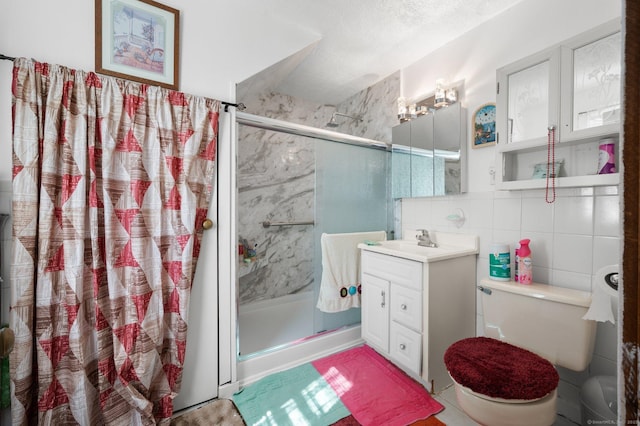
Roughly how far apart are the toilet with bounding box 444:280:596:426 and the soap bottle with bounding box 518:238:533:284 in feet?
0.18

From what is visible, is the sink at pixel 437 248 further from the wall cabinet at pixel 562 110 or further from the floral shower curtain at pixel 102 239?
the floral shower curtain at pixel 102 239

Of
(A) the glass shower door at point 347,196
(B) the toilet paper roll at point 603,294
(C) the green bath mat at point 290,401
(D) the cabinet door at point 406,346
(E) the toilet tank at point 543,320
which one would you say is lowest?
A: (C) the green bath mat at point 290,401

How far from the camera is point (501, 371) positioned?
3.88ft

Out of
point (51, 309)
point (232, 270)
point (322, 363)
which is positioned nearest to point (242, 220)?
point (232, 270)

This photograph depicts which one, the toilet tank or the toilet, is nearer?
the toilet

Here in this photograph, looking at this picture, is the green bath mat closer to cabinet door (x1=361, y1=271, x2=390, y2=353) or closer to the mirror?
cabinet door (x1=361, y1=271, x2=390, y2=353)

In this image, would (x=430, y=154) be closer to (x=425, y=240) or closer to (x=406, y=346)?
(x=425, y=240)

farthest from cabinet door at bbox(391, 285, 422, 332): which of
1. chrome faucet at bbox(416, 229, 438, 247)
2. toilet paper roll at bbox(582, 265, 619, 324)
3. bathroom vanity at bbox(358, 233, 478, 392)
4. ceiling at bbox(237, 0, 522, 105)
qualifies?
ceiling at bbox(237, 0, 522, 105)

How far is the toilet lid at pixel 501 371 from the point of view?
1093 mm

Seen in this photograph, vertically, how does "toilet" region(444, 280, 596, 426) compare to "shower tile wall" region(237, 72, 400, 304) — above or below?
below

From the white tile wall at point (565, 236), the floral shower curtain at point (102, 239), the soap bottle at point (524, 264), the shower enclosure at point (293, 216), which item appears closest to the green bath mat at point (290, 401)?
the shower enclosure at point (293, 216)

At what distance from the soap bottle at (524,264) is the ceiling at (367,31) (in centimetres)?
146

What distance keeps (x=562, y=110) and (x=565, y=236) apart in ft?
2.12

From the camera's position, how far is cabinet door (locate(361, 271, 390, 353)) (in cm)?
191
